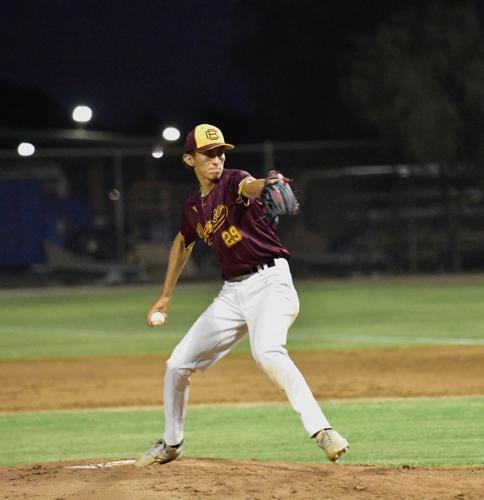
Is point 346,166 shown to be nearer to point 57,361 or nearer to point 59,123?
point 57,361

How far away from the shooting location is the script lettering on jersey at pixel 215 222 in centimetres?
667

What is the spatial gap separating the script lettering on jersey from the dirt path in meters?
4.50

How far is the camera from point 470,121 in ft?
105

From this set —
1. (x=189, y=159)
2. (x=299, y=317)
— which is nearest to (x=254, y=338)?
(x=189, y=159)

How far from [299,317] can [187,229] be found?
13939 mm

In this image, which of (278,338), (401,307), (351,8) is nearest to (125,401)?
(278,338)

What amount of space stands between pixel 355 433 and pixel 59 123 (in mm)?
45540

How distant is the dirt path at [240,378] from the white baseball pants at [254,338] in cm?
432

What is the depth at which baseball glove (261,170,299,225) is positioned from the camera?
589 cm

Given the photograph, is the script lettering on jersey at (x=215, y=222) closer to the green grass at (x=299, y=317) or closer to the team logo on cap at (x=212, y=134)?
the team logo on cap at (x=212, y=134)

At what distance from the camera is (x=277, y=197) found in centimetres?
591

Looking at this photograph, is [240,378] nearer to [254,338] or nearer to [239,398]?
[239,398]

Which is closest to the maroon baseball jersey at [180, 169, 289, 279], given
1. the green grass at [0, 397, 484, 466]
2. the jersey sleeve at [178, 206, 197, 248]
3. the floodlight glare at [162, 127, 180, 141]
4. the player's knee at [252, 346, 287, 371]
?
the jersey sleeve at [178, 206, 197, 248]

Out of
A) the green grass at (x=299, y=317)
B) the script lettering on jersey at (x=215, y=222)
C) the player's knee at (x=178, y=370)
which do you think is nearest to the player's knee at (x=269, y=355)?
the player's knee at (x=178, y=370)
